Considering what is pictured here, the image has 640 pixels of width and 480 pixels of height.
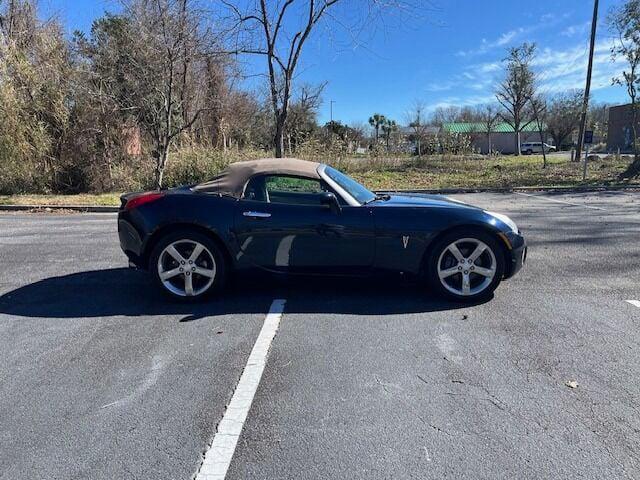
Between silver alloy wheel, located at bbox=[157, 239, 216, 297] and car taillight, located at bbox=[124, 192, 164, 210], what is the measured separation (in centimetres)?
49

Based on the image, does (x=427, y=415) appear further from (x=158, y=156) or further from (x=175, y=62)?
(x=158, y=156)

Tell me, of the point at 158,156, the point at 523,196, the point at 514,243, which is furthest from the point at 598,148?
the point at 514,243

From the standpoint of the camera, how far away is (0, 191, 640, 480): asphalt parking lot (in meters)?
2.44

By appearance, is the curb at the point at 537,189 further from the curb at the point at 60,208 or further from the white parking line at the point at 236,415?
the white parking line at the point at 236,415

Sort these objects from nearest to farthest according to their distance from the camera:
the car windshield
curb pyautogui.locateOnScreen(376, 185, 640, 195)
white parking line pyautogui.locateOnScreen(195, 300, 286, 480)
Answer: white parking line pyautogui.locateOnScreen(195, 300, 286, 480) < the car windshield < curb pyautogui.locateOnScreen(376, 185, 640, 195)

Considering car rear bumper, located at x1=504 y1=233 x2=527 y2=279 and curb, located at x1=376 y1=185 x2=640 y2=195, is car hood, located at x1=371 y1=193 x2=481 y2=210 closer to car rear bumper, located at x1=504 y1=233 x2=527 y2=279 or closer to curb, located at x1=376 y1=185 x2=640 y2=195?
car rear bumper, located at x1=504 y1=233 x2=527 y2=279

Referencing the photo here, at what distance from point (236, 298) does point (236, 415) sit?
220 centimetres

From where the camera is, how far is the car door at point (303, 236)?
4609mm

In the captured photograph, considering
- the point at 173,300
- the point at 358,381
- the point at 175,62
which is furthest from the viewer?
the point at 175,62

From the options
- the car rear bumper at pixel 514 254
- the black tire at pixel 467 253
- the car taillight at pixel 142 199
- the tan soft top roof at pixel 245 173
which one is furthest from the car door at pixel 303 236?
the car rear bumper at pixel 514 254

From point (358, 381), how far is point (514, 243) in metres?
2.34

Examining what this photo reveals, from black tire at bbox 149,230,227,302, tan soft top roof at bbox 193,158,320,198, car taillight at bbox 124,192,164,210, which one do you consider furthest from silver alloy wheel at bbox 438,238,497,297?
car taillight at bbox 124,192,164,210

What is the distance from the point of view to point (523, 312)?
4504 millimetres

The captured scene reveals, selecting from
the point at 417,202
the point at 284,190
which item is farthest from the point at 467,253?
the point at 284,190
